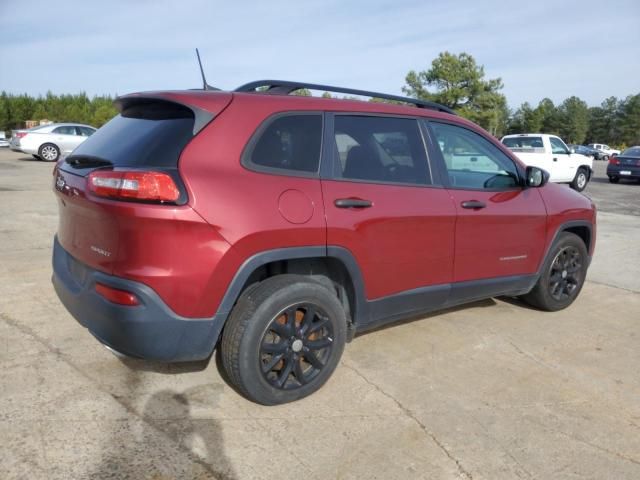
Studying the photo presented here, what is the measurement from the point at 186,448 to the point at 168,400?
18.8 inches

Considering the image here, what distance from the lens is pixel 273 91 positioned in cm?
323

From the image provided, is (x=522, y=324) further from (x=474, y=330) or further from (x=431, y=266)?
(x=431, y=266)

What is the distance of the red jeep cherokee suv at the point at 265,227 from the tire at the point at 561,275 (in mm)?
888

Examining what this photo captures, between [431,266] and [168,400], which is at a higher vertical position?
[431,266]

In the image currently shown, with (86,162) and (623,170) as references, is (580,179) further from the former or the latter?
(86,162)

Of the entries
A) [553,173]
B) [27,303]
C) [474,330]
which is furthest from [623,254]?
[553,173]

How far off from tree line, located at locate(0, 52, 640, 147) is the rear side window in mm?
Answer: 34839

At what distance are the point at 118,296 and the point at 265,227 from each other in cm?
76

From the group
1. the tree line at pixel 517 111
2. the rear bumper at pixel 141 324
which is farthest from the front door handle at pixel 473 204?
the tree line at pixel 517 111

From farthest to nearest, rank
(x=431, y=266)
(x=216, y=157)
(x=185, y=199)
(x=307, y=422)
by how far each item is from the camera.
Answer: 1. (x=431, y=266)
2. (x=307, y=422)
3. (x=216, y=157)
4. (x=185, y=199)

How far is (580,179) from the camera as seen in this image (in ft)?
53.3

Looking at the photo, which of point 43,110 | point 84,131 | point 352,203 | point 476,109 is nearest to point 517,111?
point 476,109

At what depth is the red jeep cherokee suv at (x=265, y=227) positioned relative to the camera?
2.47m

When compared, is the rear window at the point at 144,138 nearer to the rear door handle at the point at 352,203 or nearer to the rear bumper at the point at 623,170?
the rear door handle at the point at 352,203
